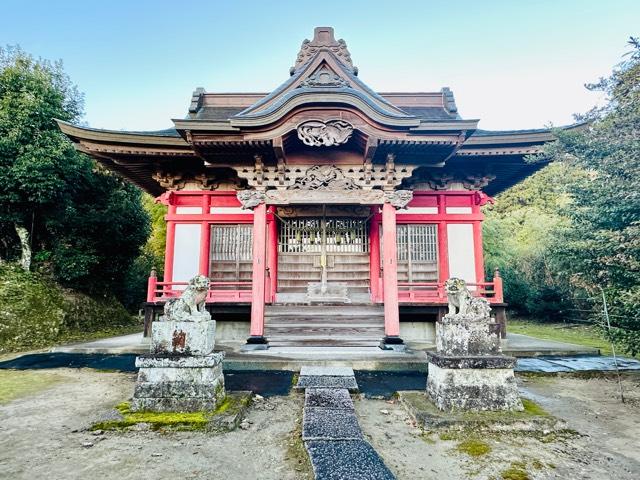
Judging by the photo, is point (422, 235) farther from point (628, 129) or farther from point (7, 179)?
point (7, 179)

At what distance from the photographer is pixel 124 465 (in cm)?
276

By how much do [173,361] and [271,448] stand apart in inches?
59.3

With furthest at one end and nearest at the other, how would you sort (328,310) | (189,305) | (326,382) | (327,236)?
(327,236)
(328,310)
(326,382)
(189,305)

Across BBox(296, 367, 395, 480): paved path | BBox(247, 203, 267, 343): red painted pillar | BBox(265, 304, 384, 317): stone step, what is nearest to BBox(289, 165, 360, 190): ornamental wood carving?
BBox(247, 203, 267, 343): red painted pillar

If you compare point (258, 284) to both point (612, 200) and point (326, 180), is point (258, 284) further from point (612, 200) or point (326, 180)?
point (612, 200)

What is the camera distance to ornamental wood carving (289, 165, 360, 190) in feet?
25.8

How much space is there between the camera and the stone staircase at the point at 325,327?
299 inches

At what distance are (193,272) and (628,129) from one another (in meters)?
9.53

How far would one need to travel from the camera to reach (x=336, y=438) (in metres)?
3.02

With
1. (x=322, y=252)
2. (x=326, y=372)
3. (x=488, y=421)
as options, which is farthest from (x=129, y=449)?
(x=322, y=252)

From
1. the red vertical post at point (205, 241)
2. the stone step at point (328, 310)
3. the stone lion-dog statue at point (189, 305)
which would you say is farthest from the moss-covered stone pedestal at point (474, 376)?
the red vertical post at point (205, 241)

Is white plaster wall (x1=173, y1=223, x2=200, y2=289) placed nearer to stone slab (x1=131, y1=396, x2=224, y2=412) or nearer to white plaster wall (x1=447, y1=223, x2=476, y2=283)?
stone slab (x1=131, y1=396, x2=224, y2=412)

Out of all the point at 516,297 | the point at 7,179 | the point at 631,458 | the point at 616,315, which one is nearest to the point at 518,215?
the point at 516,297

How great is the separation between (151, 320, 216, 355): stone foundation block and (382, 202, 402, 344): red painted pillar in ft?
15.1
